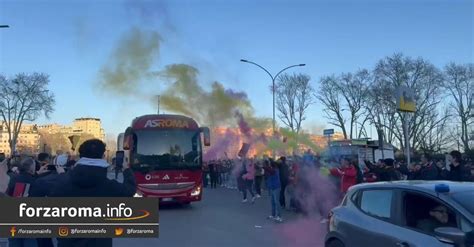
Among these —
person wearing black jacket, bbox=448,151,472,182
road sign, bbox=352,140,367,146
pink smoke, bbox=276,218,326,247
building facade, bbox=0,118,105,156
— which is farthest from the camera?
building facade, bbox=0,118,105,156

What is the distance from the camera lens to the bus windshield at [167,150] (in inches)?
640

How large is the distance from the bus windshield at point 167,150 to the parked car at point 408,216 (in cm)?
1057

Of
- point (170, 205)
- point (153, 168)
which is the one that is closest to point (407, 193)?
point (153, 168)

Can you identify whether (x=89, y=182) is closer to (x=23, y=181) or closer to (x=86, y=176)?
(x=86, y=176)

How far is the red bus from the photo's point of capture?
52.8 feet

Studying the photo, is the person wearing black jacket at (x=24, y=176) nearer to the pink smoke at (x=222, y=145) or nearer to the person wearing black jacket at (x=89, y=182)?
the person wearing black jacket at (x=89, y=182)

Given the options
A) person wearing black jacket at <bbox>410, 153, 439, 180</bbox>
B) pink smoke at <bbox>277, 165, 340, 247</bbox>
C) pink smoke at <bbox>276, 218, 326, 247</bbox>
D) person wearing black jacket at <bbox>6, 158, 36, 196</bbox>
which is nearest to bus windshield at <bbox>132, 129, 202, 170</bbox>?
pink smoke at <bbox>277, 165, 340, 247</bbox>

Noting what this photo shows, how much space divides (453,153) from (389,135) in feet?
175

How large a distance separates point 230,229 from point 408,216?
6795 millimetres

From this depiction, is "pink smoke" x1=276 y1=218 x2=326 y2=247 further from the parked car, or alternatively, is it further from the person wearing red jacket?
the parked car

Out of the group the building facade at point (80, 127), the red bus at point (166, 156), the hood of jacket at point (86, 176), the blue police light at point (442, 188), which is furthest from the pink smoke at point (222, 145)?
the building facade at point (80, 127)

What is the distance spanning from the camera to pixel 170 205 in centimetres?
1816

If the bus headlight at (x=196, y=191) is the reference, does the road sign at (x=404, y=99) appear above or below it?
above

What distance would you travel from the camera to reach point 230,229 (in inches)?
453
